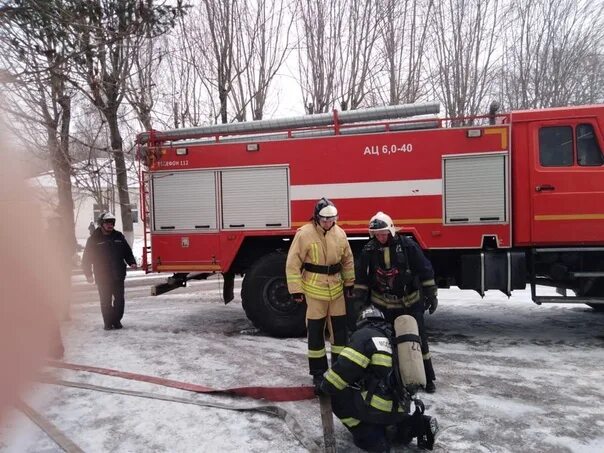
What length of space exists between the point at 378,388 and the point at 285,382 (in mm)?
1783

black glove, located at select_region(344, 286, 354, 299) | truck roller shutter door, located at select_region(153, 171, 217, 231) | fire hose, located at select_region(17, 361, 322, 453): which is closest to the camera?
fire hose, located at select_region(17, 361, 322, 453)

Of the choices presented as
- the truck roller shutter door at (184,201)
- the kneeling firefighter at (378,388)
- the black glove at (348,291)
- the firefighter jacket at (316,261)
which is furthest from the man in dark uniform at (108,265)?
the kneeling firefighter at (378,388)

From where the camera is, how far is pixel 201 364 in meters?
5.09

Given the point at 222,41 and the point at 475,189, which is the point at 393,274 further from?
the point at 222,41

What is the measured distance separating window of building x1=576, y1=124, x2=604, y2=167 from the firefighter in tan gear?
3.42 m

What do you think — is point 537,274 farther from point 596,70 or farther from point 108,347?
point 596,70

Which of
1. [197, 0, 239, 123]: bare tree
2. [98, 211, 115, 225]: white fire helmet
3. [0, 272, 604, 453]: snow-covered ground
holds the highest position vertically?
[197, 0, 239, 123]: bare tree

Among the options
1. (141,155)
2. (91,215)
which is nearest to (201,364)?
(141,155)

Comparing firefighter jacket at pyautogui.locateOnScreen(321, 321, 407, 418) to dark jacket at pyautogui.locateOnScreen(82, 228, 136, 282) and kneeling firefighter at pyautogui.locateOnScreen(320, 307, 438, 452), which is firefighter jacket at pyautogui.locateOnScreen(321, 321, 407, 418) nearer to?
kneeling firefighter at pyautogui.locateOnScreen(320, 307, 438, 452)

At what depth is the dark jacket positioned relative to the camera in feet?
21.5

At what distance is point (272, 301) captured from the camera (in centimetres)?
624

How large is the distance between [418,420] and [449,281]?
10.8 feet

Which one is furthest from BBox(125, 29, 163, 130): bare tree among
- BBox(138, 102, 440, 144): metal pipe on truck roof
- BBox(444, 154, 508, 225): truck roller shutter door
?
BBox(444, 154, 508, 225): truck roller shutter door

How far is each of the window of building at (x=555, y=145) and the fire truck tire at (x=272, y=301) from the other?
3537 millimetres
